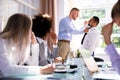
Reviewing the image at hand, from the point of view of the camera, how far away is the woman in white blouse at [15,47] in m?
1.52

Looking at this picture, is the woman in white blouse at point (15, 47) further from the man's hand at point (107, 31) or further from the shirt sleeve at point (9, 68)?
the man's hand at point (107, 31)

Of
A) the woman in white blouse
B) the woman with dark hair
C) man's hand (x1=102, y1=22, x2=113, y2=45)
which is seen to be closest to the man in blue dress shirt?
the woman with dark hair

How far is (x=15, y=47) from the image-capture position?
159 centimetres

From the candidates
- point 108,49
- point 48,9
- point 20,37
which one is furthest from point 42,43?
point 48,9

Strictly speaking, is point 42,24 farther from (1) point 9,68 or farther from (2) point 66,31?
(2) point 66,31

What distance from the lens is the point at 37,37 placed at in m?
2.32

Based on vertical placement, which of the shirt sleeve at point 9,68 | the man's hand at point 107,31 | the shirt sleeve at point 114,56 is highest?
the man's hand at point 107,31

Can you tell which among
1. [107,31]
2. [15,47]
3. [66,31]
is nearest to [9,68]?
[15,47]

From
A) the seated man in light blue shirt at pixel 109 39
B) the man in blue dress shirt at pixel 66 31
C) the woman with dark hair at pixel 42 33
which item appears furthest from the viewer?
the man in blue dress shirt at pixel 66 31

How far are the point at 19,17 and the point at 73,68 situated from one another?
22.8 inches

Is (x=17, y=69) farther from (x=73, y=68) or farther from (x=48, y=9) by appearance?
(x=48, y=9)

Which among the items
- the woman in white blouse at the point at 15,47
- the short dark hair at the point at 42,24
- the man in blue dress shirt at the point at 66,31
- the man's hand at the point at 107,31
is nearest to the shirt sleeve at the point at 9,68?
the woman in white blouse at the point at 15,47

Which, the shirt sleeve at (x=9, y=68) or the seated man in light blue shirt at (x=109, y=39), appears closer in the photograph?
the seated man in light blue shirt at (x=109, y=39)

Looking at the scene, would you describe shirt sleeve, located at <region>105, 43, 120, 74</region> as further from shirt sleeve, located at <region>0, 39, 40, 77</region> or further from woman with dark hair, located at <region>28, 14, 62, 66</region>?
woman with dark hair, located at <region>28, 14, 62, 66</region>
